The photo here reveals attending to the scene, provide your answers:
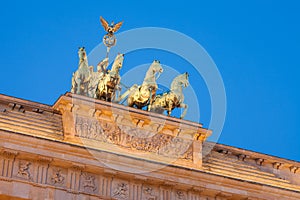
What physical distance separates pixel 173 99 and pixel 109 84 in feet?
9.31

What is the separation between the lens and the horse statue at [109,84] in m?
34.8

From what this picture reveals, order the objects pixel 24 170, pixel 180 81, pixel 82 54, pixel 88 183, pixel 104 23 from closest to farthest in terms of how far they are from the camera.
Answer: pixel 24 170 < pixel 88 183 < pixel 82 54 < pixel 104 23 < pixel 180 81

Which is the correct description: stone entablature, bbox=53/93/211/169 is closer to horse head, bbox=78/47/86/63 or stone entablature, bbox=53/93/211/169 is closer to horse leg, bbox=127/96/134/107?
horse leg, bbox=127/96/134/107

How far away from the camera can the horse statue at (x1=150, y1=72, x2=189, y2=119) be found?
36.0 m

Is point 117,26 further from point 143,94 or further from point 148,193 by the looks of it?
point 148,193

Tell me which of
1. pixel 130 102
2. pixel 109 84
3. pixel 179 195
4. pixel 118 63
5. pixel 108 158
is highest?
pixel 118 63

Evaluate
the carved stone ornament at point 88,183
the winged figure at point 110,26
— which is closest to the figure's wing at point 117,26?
the winged figure at point 110,26

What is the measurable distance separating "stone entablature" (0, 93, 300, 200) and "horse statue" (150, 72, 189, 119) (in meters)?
1.26

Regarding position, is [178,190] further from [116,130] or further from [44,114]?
[44,114]

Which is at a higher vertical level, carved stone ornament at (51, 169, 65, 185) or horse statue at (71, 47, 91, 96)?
horse statue at (71, 47, 91, 96)

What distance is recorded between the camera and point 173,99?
36125 mm

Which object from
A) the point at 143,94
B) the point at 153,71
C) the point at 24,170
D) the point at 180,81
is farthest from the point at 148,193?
the point at 180,81

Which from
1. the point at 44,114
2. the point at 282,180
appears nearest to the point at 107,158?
the point at 44,114

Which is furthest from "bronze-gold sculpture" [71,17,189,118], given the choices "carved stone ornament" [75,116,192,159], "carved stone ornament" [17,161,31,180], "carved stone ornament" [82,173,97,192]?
"carved stone ornament" [17,161,31,180]
